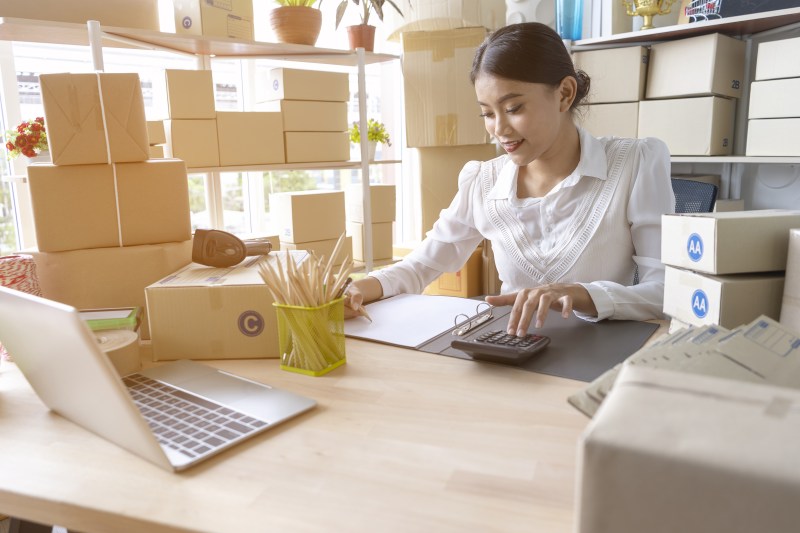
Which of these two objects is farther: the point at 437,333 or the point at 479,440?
the point at 437,333

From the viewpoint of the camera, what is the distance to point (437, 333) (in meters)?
1.05

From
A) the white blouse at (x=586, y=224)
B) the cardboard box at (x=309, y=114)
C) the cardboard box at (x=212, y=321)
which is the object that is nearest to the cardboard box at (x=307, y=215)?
the cardboard box at (x=309, y=114)

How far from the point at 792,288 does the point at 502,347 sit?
382 mm

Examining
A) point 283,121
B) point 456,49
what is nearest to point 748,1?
point 456,49

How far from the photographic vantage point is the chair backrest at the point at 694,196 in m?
1.82

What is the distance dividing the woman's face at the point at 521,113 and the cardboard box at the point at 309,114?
3.85 feet

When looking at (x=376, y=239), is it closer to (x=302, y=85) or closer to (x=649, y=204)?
(x=302, y=85)

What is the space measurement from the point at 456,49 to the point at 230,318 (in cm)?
213

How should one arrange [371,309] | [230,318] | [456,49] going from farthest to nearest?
1. [456,49]
2. [371,309]
3. [230,318]

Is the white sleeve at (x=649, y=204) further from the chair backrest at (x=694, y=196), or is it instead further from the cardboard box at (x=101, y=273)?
the cardboard box at (x=101, y=273)

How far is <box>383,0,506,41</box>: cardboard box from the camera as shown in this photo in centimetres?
270

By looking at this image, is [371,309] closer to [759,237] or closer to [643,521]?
[759,237]

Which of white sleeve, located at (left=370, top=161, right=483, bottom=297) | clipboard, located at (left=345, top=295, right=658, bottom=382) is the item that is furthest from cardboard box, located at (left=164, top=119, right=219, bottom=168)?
clipboard, located at (left=345, top=295, right=658, bottom=382)

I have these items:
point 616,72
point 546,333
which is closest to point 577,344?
point 546,333
